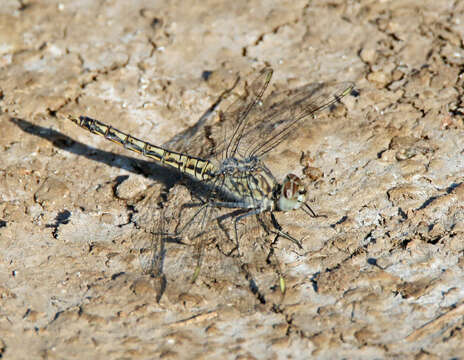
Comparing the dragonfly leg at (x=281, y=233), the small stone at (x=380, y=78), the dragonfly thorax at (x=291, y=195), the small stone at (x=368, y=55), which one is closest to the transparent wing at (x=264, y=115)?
the small stone at (x=380, y=78)

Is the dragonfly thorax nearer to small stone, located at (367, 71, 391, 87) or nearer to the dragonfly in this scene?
the dragonfly

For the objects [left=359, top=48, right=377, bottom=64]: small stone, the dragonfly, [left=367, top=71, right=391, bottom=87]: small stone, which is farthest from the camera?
[left=359, top=48, right=377, bottom=64]: small stone

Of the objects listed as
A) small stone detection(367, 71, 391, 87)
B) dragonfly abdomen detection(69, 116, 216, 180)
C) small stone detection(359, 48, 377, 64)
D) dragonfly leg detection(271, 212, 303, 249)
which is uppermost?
small stone detection(359, 48, 377, 64)

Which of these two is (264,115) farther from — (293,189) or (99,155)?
(99,155)

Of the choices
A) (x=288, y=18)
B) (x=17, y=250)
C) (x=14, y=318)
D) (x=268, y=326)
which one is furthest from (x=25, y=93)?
(x=268, y=326)

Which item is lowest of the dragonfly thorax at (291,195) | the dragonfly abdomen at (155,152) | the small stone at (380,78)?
the dragonfly thorax at (291,195)

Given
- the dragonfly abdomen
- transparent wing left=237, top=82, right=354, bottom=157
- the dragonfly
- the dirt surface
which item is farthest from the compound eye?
the dragonfly abdomen

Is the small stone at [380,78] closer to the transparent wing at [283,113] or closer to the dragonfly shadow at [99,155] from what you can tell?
the transparent wing at [283,113]
